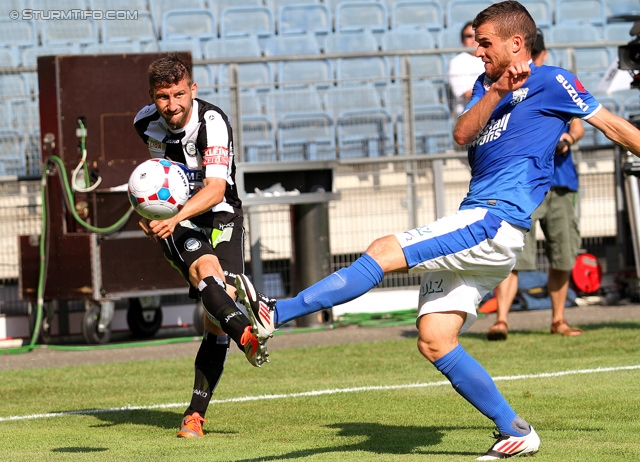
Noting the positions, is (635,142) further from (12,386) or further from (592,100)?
(12,386)

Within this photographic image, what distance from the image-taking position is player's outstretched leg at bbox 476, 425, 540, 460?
4.89m

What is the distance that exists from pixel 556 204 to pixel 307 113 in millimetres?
3941

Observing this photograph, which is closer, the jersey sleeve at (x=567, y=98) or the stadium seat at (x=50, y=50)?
the jersey sleeve at (x=567, y=98)

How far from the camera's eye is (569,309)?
12.9 metres

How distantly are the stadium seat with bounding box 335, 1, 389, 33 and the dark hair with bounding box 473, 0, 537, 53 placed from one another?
12.8 meters

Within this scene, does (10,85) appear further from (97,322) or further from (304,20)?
(304,20)

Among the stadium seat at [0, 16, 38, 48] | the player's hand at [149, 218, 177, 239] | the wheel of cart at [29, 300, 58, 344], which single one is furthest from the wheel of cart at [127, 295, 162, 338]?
the player's hand at [149, 218, 177, 239]

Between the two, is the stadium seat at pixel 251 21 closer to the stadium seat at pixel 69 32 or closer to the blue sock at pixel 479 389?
the stadium seat at pixel 69 32

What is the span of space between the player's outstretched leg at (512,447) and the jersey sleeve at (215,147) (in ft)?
7.79

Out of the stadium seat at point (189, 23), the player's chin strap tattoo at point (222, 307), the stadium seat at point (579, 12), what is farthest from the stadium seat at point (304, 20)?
the player's chin strap tattoo at point (222, 307)

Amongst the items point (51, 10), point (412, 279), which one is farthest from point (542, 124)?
point (51, 10)

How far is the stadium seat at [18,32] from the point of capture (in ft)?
50.6

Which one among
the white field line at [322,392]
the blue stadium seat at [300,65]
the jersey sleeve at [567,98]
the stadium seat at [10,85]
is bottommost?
the white field line at [322,392]

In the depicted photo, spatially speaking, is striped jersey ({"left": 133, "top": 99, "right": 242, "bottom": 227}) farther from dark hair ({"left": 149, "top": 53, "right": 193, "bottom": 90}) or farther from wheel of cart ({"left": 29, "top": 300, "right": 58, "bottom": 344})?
wheel of cart ({"left": 29, "top": 300, "right": 58, "bottom": 344})
